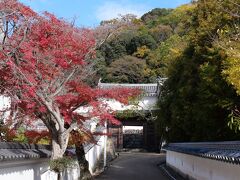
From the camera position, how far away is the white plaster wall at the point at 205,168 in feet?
37.8

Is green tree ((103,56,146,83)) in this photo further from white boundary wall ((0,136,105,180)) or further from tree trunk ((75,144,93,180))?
white boundary wall ((0,136,105,180))

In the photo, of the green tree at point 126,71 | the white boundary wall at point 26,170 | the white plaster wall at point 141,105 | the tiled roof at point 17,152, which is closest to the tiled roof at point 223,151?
the tiled roof at point 17,152

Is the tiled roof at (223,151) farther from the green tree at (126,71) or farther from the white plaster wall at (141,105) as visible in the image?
the green tree at (126,71)

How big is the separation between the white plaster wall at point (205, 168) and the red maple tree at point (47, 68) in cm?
385

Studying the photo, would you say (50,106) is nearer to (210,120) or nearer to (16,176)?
(16,176)

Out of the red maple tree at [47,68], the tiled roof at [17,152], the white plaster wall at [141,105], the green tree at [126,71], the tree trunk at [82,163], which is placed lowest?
the tree trunk at [82,163]

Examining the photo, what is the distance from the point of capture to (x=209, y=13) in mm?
19781

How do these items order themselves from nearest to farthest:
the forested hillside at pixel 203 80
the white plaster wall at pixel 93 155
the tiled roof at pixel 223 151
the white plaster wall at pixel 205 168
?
the tiled roof at pixel 223 151
the white plaster wall at pixel 205 168
the forested hillside at pixel 203 80
the white plaster wall at pixel 93 155

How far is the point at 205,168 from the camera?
1595 centimetres

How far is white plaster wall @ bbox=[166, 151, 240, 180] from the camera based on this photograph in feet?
37.8

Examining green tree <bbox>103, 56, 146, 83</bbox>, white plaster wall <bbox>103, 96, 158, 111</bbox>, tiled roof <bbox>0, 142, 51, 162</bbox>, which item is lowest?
tiled roof <bbox>0, 142, 51, 162</bbox>

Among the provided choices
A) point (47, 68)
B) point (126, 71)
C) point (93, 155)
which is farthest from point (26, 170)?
point (126, 71)

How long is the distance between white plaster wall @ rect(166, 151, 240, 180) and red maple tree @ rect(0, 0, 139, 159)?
12.6 ft

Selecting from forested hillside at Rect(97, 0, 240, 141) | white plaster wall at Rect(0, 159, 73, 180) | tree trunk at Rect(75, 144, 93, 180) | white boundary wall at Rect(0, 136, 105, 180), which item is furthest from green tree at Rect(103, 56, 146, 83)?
white plaster wall at Rect(0, 159, 73, 180)
